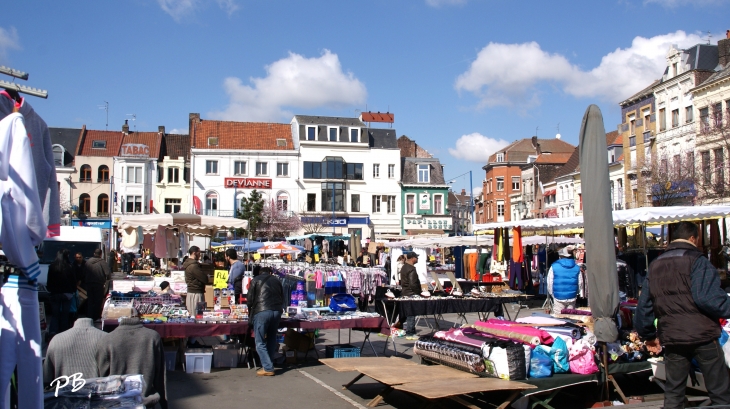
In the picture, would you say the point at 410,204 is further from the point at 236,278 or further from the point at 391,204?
the point at 236,278

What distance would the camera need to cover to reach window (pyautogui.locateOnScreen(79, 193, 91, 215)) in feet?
176

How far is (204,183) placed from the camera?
54.3 metres

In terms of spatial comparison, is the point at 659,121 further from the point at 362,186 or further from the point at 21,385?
the point at 21,385

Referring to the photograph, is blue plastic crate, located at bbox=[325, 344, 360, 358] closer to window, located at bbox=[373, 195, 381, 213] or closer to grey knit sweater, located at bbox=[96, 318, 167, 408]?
grey knit sweater, located at bbox=[96, 318, 167, 408]

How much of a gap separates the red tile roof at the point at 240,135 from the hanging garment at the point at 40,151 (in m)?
51.8

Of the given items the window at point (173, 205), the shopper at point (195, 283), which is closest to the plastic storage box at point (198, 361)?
the shopper at point (195, 283)

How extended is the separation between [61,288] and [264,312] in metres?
5.59

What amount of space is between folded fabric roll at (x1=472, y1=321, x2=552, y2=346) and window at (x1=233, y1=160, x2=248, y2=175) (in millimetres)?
47051

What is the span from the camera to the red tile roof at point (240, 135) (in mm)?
55312

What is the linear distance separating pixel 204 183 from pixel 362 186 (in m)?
13.4

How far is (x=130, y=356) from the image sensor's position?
6.03 m

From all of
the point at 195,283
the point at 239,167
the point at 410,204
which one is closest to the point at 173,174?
the point at 239,167

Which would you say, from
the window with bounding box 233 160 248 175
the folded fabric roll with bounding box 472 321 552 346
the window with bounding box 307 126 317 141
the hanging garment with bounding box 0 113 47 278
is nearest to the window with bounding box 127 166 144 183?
the window with bounding box 233 160 248 175

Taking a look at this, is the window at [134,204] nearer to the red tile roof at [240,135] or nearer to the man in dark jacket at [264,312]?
the red tile roof at [240,135]
